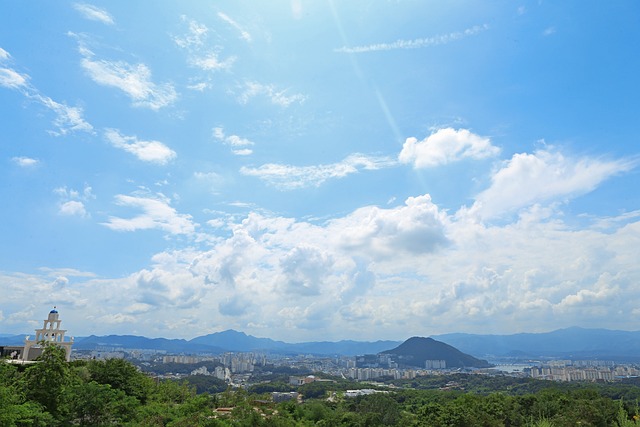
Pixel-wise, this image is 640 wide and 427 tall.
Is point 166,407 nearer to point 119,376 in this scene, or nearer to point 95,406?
point 119,376

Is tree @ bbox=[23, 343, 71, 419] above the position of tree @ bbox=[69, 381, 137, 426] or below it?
above

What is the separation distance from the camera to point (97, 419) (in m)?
13.1

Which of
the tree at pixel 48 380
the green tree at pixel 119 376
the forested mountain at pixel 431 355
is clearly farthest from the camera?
the forested mountain at pixel 431 355

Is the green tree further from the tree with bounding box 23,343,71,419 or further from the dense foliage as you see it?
the tree with bounding box 23,343,71,419

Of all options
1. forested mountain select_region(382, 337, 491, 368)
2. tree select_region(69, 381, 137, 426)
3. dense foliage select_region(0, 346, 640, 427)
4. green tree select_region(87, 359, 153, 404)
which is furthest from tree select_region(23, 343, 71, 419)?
forested mountain select_region(382, 337, 491, 368)

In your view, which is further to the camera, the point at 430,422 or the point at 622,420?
the point at 430,422

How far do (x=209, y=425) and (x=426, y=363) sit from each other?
553 ft

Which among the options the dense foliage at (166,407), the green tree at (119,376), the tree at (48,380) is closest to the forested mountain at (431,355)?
the dense foliage at (166,407)

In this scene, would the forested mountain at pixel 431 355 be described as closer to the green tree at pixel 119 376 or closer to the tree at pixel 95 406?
the green tree at pixel 119 376

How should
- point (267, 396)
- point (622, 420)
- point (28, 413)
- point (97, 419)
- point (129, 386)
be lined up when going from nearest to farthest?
point (28, 413)
point (622, 420)
point (97, 419)
point (129, 386)
point (267, 396)

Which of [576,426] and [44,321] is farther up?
[44,321]

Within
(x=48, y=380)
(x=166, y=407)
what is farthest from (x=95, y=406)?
(x=166, y=407)

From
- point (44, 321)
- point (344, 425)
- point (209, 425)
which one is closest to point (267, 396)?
point (344, 425)

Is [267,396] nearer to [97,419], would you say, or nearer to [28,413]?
[97,419]
